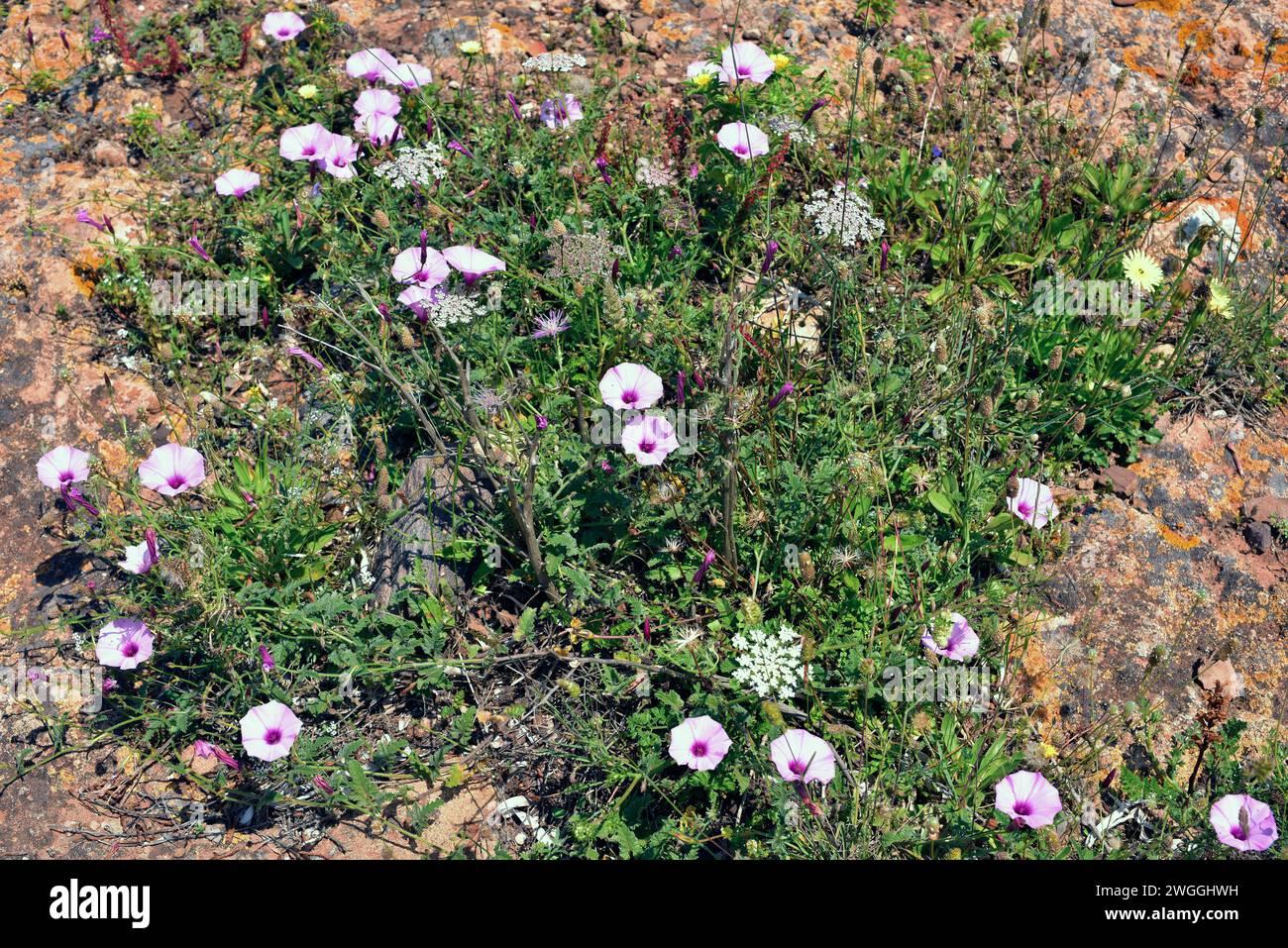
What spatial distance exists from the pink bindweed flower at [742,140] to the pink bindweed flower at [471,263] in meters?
1.07

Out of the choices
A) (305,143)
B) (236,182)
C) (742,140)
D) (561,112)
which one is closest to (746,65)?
(742,140)

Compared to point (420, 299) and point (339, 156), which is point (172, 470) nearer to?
point (420, 299)

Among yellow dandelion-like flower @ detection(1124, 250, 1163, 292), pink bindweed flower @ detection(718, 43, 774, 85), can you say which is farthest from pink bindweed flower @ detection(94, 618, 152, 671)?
yellow dandelion-like flower @ detection(1124, 250, 1163, 292)

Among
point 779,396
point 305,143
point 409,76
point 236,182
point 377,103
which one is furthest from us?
point 409,76

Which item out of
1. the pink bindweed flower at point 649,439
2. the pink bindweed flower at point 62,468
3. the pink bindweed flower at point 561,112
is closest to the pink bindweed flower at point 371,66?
the pink bindweed flower at point 561,112

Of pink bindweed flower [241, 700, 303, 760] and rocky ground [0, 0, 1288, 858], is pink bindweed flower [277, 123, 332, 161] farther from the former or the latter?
pink bindweed flower [241, 700, 303, 760]

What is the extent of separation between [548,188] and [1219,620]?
3028mm

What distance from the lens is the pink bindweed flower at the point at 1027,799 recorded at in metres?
2.73

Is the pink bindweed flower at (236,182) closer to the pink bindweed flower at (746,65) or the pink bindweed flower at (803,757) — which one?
the pink bindweed flower at (746,65)

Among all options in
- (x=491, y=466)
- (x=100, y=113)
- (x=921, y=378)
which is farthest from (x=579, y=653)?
(x=100, y=113)

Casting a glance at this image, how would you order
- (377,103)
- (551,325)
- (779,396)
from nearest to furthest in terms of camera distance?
1. (779,396)
2. (551,325)
3. (377,103)

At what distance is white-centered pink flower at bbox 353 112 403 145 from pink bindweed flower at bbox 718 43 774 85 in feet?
4.66

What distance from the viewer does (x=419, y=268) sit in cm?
361

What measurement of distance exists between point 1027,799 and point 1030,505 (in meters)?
1.00
